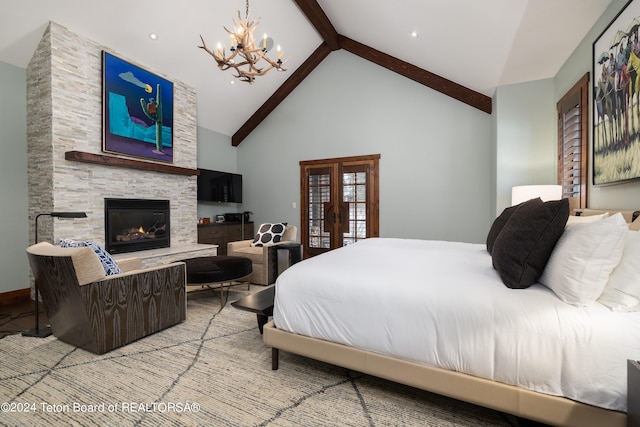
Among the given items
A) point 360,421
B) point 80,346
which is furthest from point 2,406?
point 360,421

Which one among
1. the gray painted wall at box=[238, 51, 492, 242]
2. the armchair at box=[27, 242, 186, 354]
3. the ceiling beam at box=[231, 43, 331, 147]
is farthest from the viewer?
the ceiling beam at box=[231, 43, 331, 147]

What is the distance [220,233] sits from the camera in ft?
17.5

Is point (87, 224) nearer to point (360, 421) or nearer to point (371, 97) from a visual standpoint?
point (360, 421)

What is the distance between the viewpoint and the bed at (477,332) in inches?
41.7

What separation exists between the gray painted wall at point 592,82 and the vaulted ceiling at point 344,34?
81 mm

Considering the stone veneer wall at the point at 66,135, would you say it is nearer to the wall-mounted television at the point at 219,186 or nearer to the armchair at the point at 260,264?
the wall-mounted television at the point at 219,186

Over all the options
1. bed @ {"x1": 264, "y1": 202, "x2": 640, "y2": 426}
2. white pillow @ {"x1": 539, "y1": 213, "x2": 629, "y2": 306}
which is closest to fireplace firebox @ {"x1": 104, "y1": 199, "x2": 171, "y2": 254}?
bed @ {"x1": 264, "y1": 202, "x2": 640, "y2": 426}

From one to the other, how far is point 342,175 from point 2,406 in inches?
187

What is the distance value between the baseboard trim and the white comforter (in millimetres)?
3684

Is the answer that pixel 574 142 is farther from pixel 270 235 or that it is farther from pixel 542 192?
pixel 270 235

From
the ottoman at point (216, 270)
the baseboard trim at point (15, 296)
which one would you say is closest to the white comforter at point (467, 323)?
the ottoman at point (216, 270)

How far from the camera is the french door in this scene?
5.10m

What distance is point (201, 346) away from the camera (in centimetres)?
214

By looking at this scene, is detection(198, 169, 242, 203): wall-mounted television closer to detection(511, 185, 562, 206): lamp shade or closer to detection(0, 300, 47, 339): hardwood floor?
detection(0, 300, 47, 339): hardwood floor
